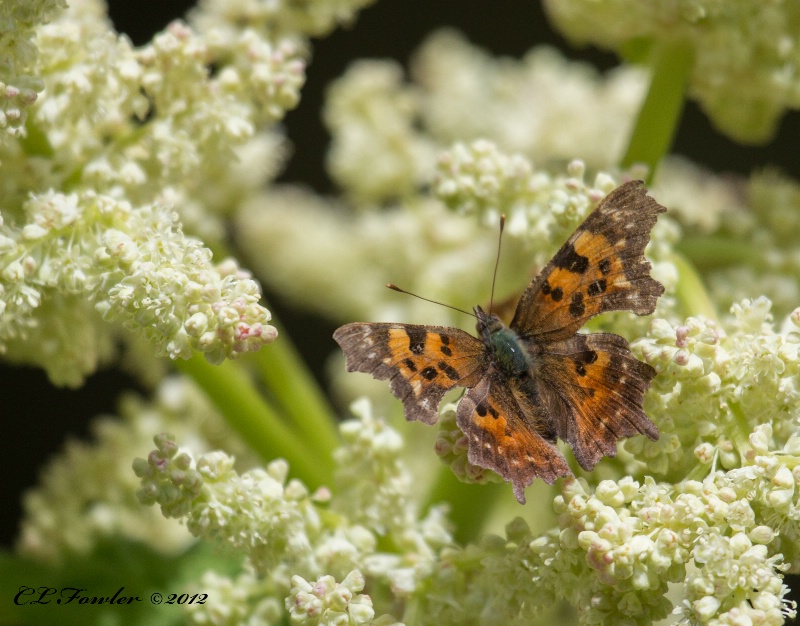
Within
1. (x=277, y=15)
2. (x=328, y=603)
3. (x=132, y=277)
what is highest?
(x=277, y=15)

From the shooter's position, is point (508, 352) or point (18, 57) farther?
point (508, 352)

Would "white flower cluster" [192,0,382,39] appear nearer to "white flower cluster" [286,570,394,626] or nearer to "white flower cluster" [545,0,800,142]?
"white flower cluster" [545,0,800,142]

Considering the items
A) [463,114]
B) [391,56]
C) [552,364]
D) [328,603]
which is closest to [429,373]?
[552,364]

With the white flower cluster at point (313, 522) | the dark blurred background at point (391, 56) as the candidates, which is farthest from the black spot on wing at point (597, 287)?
the dark blurred background at point (391, 56)

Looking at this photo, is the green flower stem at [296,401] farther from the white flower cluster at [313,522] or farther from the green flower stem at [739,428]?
the green flower stem at [739,428]

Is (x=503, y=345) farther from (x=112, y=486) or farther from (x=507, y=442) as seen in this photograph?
(x=112, y=486)

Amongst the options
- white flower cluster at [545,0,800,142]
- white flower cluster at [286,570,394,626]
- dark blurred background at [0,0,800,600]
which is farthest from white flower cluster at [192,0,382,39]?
dark blurred background at [0,0,800,600]

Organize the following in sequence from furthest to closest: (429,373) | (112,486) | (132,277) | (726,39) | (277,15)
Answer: (112,486) < (277,15) < (726,39) < (429,373) < (132,277)
